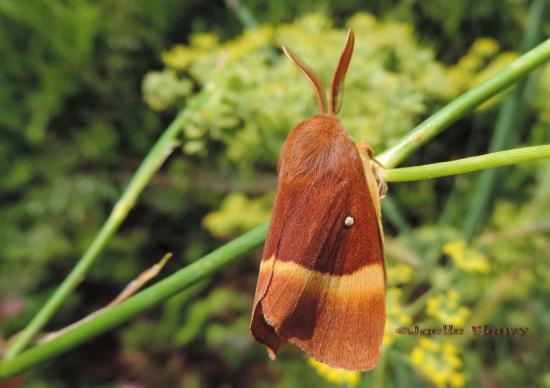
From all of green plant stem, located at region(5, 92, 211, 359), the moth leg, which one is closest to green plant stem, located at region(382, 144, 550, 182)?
the moth leg

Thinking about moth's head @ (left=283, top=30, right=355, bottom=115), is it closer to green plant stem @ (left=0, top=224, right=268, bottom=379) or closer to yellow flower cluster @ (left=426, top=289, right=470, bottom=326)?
green plant stem @ (left=0, top=224, right=268, bottom=379)

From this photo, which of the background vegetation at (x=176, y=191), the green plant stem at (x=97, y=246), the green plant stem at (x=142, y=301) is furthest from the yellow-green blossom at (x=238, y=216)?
the green plant stem at (x=142, y=301)

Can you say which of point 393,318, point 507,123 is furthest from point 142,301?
point 507,123

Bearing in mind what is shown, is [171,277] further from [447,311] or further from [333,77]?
[447,311]

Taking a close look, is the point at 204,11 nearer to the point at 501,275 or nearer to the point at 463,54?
the point at 463,54

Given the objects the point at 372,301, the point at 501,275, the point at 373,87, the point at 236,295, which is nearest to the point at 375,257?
the point at 372,301

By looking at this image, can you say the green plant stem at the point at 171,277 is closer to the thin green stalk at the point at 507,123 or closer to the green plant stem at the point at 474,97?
the green plant stem at the point at 474,97
